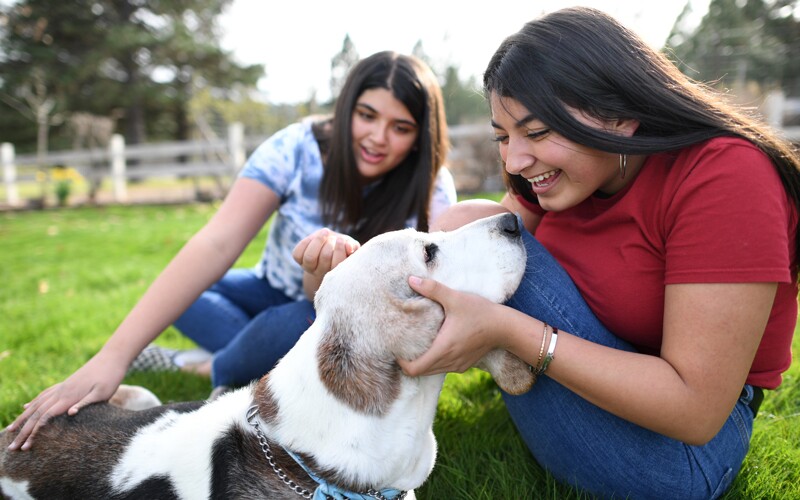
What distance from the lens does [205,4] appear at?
91.2ft

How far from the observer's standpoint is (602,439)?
7.38ft

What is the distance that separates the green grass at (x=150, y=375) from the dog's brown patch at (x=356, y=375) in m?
0.79

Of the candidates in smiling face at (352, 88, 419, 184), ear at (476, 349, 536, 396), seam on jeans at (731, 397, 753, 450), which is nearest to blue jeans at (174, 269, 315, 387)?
smiling face at (352, 88, 419, 184)

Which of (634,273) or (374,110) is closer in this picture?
(634,273)

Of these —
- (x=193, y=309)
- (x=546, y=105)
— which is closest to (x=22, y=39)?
(x=193, y=309)

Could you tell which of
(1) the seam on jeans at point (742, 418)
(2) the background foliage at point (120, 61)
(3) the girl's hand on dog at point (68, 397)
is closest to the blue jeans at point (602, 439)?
(1) the seam on jeans at point (742, 418)

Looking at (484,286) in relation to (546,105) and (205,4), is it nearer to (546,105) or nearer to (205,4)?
(546,105)

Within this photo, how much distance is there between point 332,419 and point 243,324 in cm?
235

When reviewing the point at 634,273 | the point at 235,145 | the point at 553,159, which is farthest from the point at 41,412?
the point at 235,145

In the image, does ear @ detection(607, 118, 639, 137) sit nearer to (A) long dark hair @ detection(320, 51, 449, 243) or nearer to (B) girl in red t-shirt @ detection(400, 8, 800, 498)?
(B) girl in red t-shirt @ detection(400, 8, 800, 498)

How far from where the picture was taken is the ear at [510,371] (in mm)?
2166

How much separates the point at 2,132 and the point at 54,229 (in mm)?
25819

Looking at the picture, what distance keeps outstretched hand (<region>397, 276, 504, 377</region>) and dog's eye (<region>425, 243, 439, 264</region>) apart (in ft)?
0.66

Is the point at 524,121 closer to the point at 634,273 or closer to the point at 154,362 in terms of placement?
the point at 634,273
